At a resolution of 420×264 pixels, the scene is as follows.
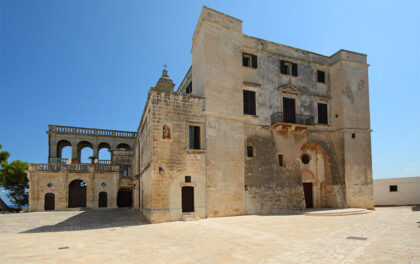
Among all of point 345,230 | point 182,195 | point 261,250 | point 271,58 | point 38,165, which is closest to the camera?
point 261,250

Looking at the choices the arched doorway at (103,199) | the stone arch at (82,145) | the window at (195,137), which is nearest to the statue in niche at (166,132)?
the window at (195,137)

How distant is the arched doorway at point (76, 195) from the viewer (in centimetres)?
2706

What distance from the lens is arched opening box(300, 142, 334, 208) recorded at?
21125 mm

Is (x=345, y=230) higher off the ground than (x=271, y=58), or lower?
lower

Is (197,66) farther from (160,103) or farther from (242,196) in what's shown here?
(242,196)

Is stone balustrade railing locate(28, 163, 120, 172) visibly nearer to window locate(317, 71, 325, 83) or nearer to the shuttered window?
the shuttered window

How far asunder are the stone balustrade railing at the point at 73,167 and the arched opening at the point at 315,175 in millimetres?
19724

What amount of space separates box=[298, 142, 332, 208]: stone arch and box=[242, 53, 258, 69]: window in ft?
25.3

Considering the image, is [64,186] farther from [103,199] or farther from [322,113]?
[322,113]

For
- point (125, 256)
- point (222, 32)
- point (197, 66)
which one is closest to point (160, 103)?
point (197, 66)

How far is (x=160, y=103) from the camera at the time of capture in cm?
1552

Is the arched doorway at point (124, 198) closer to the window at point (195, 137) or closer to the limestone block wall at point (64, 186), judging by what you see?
the limestone block wall at point (64, 186)

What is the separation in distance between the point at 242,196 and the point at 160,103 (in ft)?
26.5

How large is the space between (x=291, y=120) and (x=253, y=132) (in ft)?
12.1
